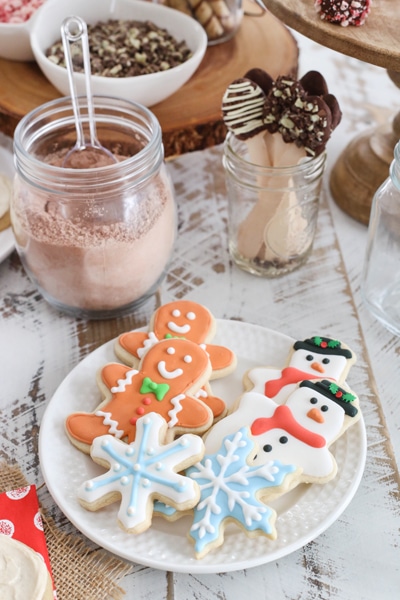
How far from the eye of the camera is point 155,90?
1.18 m

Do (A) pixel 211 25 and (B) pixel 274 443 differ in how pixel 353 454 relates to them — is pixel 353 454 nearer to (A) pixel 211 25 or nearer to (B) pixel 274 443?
(B) pixel 274 443

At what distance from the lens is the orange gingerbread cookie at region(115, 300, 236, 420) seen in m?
0.90

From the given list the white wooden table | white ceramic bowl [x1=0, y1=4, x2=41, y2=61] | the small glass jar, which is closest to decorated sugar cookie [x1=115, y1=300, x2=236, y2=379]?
the white wooden table

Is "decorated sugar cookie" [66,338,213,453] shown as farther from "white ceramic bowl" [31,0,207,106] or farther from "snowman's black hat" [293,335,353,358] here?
"white ceramic bowl" [31,0,207,106]

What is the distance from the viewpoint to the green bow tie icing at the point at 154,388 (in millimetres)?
833

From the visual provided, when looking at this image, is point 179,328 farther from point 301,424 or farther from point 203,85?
point 203,85

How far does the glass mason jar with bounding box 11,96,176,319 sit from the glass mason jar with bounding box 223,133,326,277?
0.10 m

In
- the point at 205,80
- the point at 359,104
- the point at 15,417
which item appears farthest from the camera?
the point at 359,104

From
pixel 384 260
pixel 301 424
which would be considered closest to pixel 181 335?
pixel 301 424

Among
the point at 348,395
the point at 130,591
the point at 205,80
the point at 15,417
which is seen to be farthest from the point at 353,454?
the point at 205,80

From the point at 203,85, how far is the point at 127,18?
0.22 meters

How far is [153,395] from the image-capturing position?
2.75ft

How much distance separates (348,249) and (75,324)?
1.47 ft

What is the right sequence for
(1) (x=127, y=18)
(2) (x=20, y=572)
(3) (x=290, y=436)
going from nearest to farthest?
(2) (x=20, y=572), (3) (x=290, y=436), (1) (x=127, y=18)
